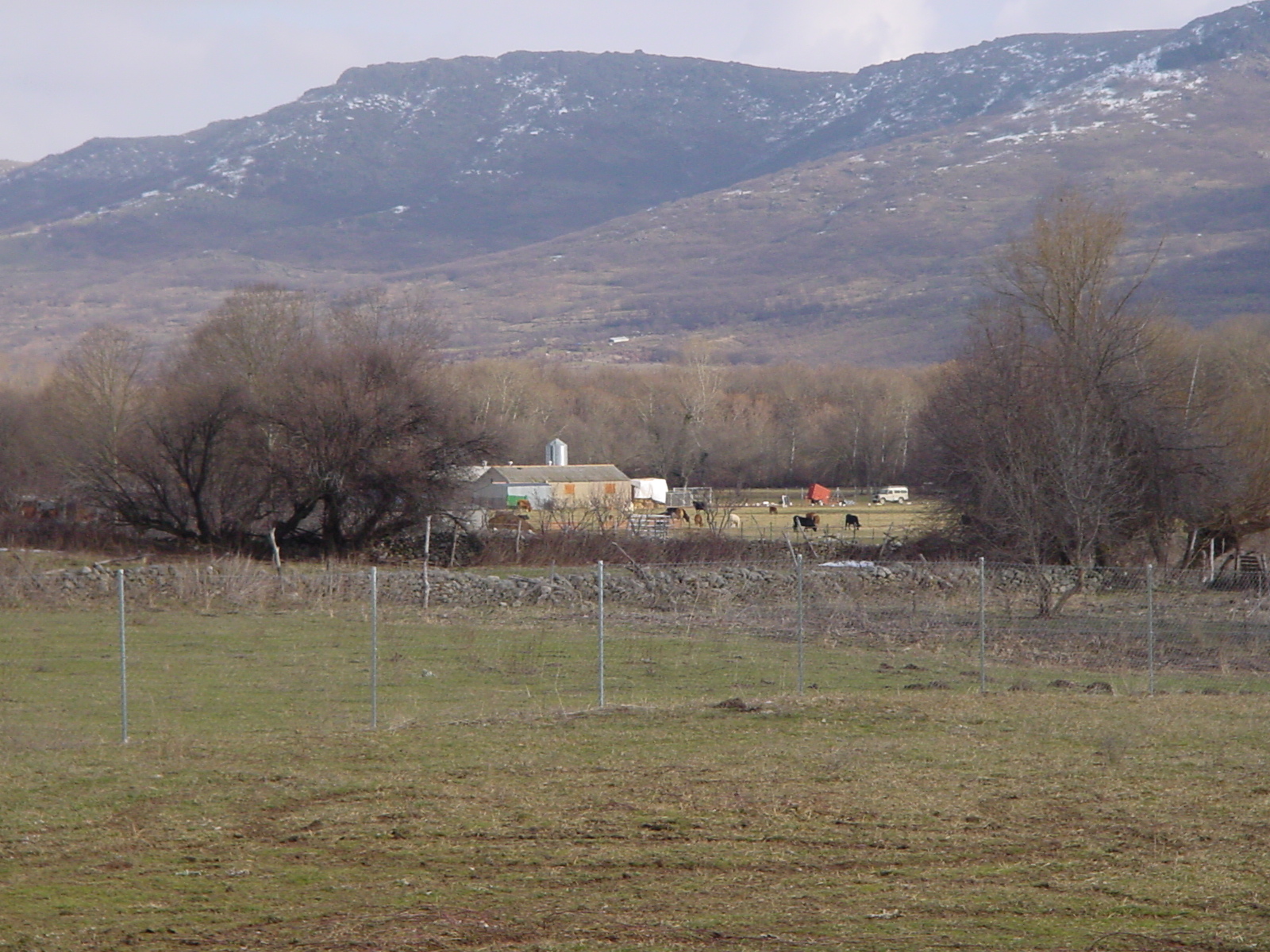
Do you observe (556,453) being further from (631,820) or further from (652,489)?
(631,820)

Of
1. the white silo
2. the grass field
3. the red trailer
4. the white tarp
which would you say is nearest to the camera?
the grass field

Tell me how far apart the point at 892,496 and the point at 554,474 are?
943 inches

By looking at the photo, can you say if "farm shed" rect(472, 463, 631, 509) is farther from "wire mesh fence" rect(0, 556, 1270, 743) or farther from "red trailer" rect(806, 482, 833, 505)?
"wire mesh fence" rect(0, 556, 1270, 743)

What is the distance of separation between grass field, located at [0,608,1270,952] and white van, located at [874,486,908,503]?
6720cm

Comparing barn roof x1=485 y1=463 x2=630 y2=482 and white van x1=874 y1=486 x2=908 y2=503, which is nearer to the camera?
barn roof x1=485 y1=463 x2=630 y2=482

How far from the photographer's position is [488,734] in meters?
12.1

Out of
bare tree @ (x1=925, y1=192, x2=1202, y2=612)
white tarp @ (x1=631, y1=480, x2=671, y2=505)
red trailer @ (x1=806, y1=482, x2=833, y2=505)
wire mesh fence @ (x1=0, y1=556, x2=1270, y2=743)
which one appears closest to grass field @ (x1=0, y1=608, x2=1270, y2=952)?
wire mesh fence @ (x1=0, y1=556, x2=1270, y2=743)

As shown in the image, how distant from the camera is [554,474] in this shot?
241 feet

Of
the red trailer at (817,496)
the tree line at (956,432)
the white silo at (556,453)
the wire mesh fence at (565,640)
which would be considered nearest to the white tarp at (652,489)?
the white silo at (556,453)

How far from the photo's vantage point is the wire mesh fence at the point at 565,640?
48.9 ft

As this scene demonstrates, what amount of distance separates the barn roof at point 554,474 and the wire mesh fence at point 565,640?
39410 mm

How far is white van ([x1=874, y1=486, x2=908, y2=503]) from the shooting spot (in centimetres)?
8194

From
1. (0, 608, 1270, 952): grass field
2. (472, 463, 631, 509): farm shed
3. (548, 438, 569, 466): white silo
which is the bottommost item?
(0, 608, 1270, 952): grass field

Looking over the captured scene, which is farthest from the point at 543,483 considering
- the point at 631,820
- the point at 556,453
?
the point at 631,820
